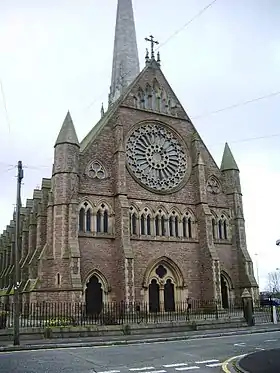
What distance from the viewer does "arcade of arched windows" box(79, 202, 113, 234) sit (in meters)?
29.1

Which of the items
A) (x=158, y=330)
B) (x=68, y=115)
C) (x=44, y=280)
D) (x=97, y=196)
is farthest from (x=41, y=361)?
(x=68, y=115)

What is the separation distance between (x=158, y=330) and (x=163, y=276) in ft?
36.1

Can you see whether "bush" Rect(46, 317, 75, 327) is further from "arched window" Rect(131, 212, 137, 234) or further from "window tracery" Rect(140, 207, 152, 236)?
"window tracery" Rect(140, 207, 152, 236)

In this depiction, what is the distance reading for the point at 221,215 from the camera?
35.1m

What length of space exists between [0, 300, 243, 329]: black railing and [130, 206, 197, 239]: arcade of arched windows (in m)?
5.42

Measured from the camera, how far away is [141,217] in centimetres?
3131

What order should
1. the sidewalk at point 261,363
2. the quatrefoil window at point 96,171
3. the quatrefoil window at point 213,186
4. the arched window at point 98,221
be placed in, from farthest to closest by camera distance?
the quatrefoil window at point 213,186, the quatrefoil window at point 96,171, the arched window at point 98,221, the sidewalk at point 261,363

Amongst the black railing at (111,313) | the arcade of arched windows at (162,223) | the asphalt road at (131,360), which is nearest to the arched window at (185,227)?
the arcade of arched windows at (162,223)

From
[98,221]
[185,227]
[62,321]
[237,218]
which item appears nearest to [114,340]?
[62,321]

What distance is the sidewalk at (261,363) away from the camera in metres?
9.23

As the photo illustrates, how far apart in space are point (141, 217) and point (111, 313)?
330 inches

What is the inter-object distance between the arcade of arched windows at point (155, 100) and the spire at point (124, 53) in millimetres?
12211

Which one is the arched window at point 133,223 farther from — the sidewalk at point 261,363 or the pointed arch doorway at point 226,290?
the sidewalk at point 261,363

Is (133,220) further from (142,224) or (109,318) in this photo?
(109,318)
